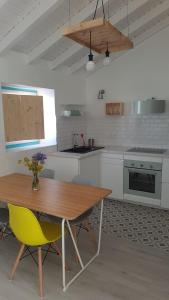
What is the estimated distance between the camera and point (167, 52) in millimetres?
3949

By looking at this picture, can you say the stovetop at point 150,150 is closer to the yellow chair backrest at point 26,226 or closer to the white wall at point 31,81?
the white wall at point 31,81

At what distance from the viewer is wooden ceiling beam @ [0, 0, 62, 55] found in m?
2.40

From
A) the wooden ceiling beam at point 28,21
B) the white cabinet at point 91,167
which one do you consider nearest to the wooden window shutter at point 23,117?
the wooden ceiling beam at point 28,21

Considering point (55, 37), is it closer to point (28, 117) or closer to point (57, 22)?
point (57, 22)

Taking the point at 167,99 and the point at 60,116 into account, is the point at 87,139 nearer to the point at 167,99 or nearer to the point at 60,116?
the point at 60,116

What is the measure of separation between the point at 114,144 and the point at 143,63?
5.02ft

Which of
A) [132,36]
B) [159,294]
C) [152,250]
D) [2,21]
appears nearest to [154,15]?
[132,36]

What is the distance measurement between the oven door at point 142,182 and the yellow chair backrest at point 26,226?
7.27 feet

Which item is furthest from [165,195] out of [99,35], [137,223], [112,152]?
[99,35]

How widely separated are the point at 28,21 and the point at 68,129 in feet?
7.01

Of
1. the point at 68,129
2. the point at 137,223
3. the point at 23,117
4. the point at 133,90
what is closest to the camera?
the point at 137,223

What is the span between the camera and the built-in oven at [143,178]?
3.66 m

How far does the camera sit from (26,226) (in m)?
1.98

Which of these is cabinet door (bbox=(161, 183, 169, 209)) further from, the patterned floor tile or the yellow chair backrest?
the yellow chair backrest
